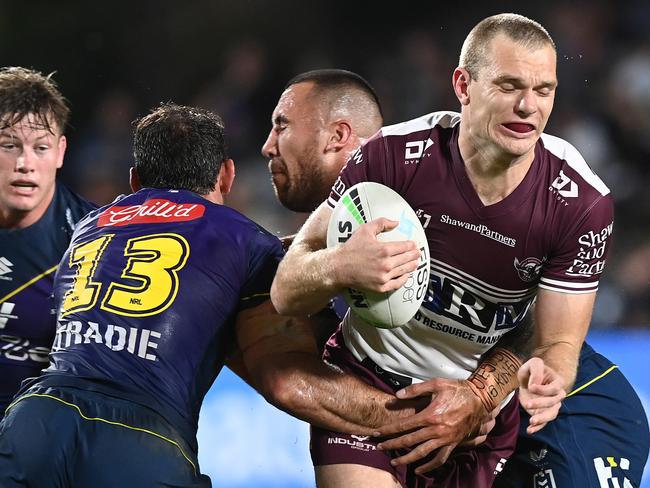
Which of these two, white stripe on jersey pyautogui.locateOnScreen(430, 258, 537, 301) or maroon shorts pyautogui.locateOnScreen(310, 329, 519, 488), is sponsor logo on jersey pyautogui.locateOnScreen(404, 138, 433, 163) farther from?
maroon shorts pyautogui.locateOnScreen(310, 329, 519, 488)

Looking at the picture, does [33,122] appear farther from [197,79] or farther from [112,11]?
[112,11]

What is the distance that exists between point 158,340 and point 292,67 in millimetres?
6762

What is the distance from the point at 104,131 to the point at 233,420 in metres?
4.59

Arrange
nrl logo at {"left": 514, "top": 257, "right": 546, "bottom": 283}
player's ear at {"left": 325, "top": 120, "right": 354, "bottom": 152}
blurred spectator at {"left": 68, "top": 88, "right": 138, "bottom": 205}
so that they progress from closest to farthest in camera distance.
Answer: nrl logo at {"left": 514, "top": 257, "right": 546, "bottom": 283} < player's ear at {"left": 325, "top": 120, "right": 354, "bottom": 152} < blurred spectator at {"left": 68, "top": 88, "right": 138, "bottom": 205}

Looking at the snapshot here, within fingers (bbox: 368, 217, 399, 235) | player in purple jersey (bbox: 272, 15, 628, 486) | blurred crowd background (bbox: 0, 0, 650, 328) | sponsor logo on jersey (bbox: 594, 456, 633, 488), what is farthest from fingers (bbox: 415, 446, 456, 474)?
blurred crowd background (bbox: 0, 0, 650, 328)

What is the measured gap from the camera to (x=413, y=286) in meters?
3.01

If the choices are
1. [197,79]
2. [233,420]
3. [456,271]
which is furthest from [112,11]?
[456,271]

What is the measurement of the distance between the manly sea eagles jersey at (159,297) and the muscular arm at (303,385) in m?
0.09

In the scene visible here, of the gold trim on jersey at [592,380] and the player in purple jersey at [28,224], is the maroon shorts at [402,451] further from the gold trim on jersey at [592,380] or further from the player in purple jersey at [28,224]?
the player in purple jersey at [28,224]

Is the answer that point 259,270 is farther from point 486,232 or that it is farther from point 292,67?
point 292,67

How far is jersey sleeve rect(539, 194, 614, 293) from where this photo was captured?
3.30 metres

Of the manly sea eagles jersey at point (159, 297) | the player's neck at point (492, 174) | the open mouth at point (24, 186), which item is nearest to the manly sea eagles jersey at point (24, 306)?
the open mouth at point (24, 186)

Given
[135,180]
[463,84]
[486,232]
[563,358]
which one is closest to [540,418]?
[563,358]

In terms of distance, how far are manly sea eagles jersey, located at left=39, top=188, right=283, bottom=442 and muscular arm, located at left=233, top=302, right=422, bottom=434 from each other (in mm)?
93
